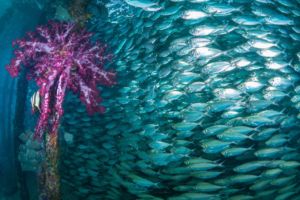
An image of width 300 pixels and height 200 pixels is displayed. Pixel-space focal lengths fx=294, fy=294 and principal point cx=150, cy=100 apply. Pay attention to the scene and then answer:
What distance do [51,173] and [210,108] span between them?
3.22 meters

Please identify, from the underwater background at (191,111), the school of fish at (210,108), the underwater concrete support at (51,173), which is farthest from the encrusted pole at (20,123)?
the underwater concrete support at (51,173)

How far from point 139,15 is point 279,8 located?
10.8 ft

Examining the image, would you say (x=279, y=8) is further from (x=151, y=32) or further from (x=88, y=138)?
(x=88, y=138)

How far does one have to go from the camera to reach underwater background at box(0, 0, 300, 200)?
5.76 m

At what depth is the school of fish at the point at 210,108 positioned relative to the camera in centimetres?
573

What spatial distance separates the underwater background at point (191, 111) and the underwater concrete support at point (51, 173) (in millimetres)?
241

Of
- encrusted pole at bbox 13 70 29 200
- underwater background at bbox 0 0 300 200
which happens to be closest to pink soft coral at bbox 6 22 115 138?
underwater background at bbox 0 0 300 200

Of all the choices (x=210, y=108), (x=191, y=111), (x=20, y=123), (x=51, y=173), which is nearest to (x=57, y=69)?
(x=51, y=173)

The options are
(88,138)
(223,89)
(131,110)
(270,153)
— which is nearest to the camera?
(270,153)

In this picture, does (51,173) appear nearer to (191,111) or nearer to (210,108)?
(191,111)

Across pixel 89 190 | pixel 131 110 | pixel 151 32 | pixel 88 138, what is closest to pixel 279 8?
Result: pixel 151 32

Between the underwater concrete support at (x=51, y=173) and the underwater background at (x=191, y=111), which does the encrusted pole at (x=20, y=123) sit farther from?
the underwater concrete support at (x=51, y=173)

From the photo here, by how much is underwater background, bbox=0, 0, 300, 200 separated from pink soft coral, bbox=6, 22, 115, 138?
974 mm

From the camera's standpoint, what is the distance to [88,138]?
24.4 ft
